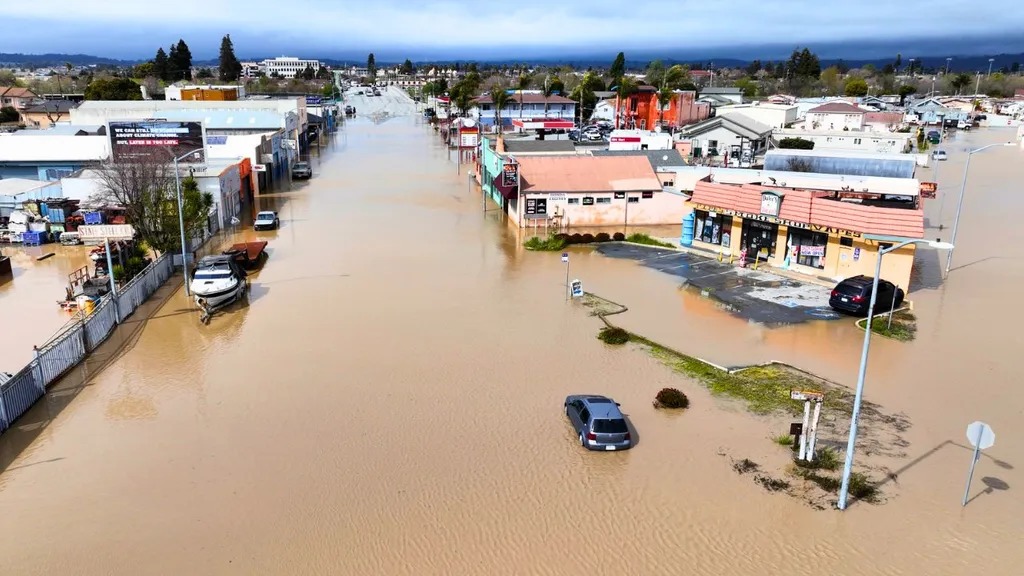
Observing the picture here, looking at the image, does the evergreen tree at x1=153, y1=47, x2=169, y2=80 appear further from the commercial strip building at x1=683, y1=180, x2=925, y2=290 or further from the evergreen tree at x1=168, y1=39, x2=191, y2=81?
the commercial strip building at x1=683, y1=180, x2=925, y2=290

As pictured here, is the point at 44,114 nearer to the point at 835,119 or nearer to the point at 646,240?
the point at 646,240

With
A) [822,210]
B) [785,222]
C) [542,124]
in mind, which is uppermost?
[542,124]

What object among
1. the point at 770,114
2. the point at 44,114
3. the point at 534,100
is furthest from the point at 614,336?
the point at 44,114

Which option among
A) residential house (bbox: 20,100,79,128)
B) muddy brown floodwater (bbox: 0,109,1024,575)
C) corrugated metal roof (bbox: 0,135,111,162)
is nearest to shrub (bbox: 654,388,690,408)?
muddy brown floodwater (bbox: 0,109,1024,575)

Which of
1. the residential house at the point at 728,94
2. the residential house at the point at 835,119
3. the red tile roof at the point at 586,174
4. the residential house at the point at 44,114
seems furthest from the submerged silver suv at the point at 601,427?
the residential house at the point at 728,94

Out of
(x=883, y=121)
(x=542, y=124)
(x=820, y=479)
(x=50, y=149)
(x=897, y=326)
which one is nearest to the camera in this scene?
(x=820, y=479)

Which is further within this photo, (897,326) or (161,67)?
(161,67)
